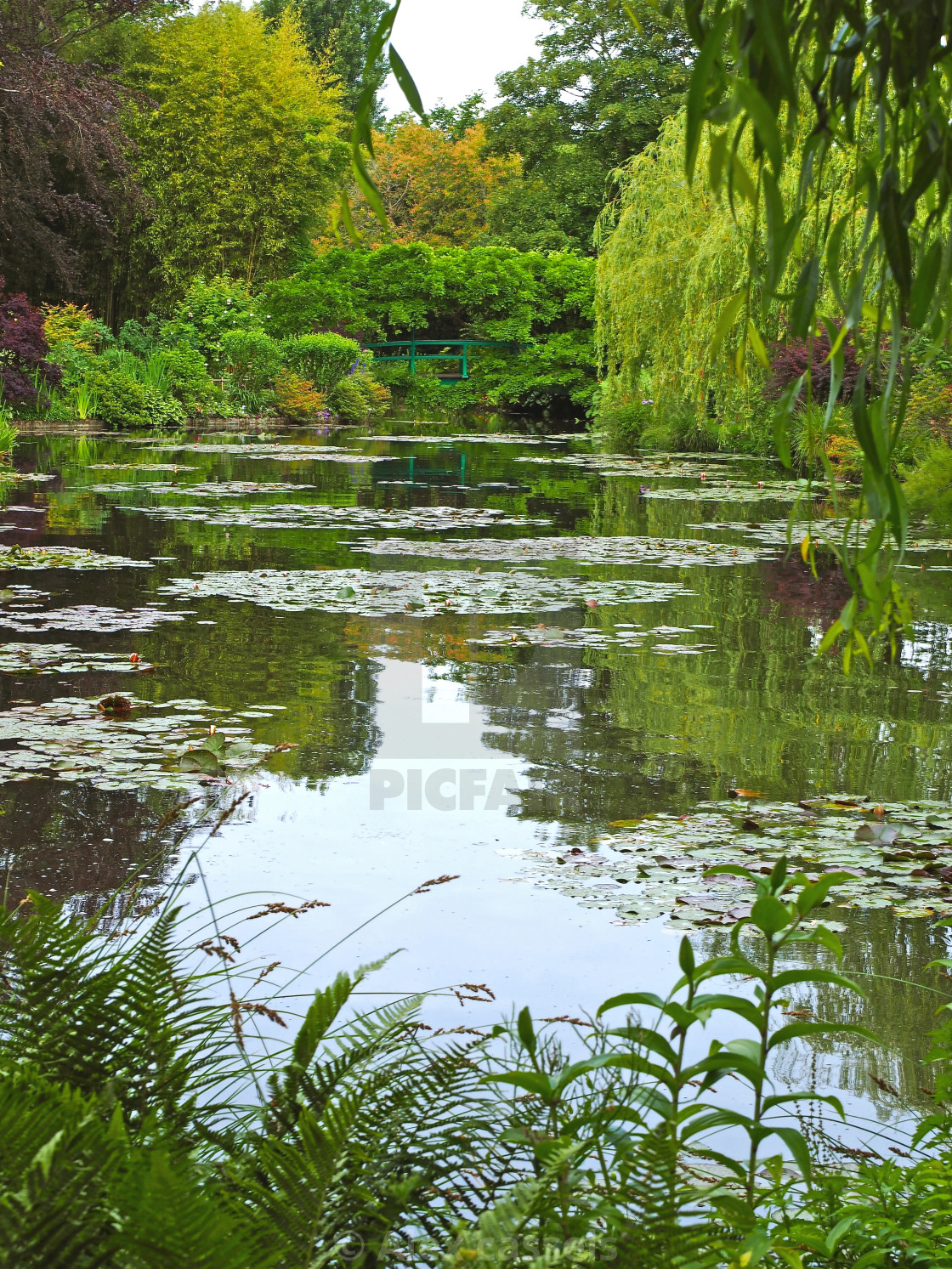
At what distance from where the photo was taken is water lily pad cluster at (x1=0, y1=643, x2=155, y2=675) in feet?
16.9

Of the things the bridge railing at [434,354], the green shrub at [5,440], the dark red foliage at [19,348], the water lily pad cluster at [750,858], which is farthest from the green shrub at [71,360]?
the water lily pad cluster at [750,858]

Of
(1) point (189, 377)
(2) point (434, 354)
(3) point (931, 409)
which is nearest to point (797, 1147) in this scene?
(3) point (931, 409)

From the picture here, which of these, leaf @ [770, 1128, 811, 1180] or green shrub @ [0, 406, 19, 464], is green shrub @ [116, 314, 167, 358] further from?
leaf @ [770, 1128, 811, 1180]

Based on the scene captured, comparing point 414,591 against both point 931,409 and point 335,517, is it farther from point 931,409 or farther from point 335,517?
point 931,409

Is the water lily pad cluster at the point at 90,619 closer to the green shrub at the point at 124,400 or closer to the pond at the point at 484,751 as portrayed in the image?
the pond at the point at 484,751

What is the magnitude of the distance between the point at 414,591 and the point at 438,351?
86.4 ft

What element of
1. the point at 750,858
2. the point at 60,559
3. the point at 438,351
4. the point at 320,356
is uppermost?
the point at 438,351

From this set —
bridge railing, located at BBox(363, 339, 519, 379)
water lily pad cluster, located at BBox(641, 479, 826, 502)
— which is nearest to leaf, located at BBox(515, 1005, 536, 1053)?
water lily pad cluster, located at BBox(641, 479, 826, 502)

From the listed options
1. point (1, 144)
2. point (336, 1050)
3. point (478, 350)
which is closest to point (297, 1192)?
point (336, 1050)

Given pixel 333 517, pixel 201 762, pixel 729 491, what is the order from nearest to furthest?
pixel 201 762 < pixel 333 517 < pixel 729 491

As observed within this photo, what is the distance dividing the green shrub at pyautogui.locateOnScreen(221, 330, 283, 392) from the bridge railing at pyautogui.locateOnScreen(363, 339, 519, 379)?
772 cm

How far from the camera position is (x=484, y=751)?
14.9 ft

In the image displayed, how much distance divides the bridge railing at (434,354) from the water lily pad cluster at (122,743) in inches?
1073

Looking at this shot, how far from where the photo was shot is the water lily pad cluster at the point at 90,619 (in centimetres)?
599
